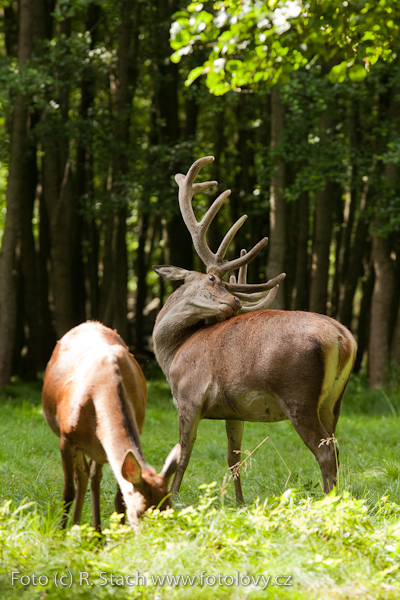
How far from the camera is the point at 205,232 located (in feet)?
22.6

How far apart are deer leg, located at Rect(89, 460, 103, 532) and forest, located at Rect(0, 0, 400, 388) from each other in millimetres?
6397

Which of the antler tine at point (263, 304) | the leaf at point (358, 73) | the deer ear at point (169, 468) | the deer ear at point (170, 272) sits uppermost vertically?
the leaf at point (358, 73)

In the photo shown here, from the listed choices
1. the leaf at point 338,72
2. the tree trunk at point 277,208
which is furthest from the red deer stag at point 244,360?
the tree trunk at point 277,208

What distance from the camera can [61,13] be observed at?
38.5ft

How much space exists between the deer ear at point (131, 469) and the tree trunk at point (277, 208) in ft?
27.0

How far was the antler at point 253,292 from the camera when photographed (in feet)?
21.6

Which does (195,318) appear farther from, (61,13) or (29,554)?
(61,13)

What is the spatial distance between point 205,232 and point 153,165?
6.70 m

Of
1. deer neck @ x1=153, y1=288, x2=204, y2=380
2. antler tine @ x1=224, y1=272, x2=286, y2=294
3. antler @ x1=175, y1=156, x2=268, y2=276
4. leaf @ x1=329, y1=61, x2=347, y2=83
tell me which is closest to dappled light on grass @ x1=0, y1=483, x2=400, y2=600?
deer neck @ x1=153, y1=288, x2=204, y2=380

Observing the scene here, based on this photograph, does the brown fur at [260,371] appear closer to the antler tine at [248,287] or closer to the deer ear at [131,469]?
the antler tine at [248,287]

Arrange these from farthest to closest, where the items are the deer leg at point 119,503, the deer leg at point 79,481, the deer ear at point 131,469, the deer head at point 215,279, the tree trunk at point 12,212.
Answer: the tree trunk at point 12,212, the deer head at point 215,279, the deer leg at point 79,481, the deer leg at point 119,503, the deer ear at point 131,469

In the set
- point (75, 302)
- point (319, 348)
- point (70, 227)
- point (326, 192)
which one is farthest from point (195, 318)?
point (75, 302)

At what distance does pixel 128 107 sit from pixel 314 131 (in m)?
3.80

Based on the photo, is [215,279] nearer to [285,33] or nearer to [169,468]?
[285,33]
